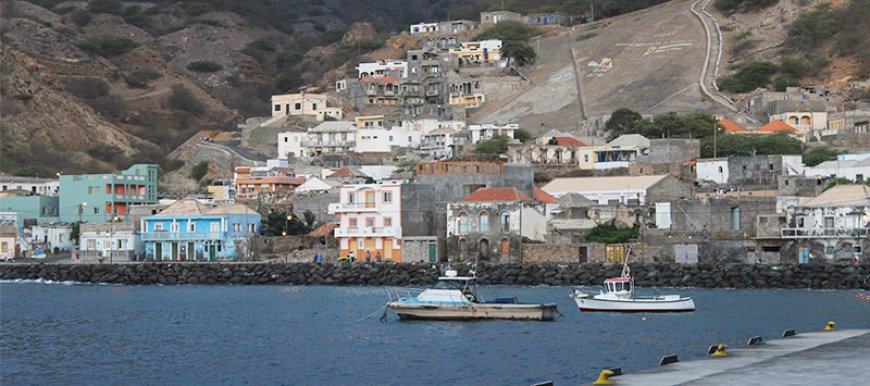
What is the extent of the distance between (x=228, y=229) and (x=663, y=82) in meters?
56.4

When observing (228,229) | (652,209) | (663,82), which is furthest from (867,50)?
(228,229)

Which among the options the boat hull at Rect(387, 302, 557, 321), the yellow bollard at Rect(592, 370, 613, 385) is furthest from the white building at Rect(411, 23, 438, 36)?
the yellow bollard at Rect(592, 370, 613, 385)

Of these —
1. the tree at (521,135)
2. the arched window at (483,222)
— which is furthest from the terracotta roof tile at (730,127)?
the arched window at (483,222)

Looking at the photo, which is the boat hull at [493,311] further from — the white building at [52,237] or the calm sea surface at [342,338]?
the white building at [52,237]

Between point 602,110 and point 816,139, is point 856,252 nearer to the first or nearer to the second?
point 816,139

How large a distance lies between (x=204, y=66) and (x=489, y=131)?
8222 cm

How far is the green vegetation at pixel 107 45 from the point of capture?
175m

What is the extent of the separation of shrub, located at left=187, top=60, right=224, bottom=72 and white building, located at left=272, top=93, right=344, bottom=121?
57.2 metres

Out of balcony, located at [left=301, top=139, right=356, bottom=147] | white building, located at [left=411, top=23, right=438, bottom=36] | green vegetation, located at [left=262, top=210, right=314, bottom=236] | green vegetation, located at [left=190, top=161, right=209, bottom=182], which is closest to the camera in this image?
green vegetation, located at [left=262, top=210, right=314, bottom=236]

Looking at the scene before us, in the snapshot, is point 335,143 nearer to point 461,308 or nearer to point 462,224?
point 462,224

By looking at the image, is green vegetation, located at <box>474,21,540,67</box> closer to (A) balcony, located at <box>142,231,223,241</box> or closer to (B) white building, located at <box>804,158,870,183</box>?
(B) white building, located at <box>804,158,870,183</box>

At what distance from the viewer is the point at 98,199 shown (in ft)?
294

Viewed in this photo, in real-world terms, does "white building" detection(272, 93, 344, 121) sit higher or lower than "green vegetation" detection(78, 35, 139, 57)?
lower

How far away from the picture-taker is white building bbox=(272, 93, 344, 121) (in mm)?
124250
